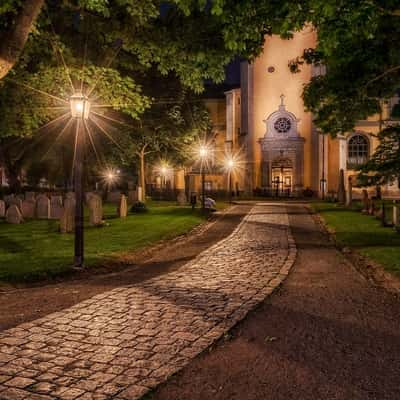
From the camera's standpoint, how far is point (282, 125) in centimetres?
4519

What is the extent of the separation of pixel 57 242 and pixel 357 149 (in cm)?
3975

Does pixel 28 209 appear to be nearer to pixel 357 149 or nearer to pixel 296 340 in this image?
pixel 296 340

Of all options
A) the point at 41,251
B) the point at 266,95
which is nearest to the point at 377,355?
the point at 41,251

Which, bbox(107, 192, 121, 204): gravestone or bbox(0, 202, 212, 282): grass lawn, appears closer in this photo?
bbox(0, 202, 212, 282): grass lawn

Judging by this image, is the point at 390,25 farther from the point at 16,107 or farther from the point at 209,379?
the point at 16,107

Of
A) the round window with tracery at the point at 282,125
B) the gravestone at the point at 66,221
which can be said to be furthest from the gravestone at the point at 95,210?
the round window with tracery at the point at 282,125

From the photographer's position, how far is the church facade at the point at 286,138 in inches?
1724

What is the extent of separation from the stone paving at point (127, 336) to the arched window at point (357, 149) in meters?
39.9

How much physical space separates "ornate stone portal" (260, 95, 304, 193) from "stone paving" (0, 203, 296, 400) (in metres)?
37.2

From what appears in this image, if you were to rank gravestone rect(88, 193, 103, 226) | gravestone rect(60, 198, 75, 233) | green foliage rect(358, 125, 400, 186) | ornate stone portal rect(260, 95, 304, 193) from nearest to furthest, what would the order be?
1. green foliage rect(358, 125, 400, 186)
2. gravestone rect(60, 198, 75, 233)
3. gravestone rect(88, 193, 103, 226)
4. ornate stone portal rect(260, 95, 304, 193)

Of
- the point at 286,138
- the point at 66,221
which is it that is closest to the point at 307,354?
the point at 66,221

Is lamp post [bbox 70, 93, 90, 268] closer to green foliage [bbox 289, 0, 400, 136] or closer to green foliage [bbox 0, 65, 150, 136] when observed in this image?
green foliage [bbox 0, 65, 150, 136]

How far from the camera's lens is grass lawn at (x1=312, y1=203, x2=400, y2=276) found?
30.3 ft

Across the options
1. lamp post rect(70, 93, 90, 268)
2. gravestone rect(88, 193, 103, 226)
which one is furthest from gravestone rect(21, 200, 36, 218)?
lamp post rect(70, 93, 90, 268)
